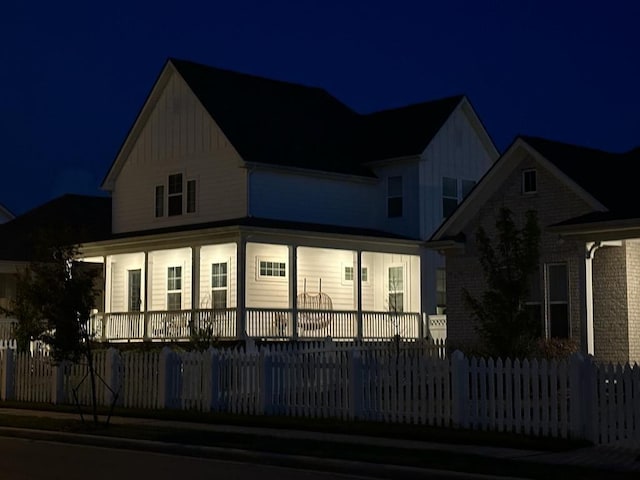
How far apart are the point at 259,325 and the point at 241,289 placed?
1.20 metres

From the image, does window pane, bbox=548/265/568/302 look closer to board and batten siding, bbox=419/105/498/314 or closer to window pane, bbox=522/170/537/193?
window pane, bbox=522/170/537/193

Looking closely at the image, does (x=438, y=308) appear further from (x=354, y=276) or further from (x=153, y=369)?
(x=153, y=369)

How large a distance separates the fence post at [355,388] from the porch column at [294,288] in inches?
522

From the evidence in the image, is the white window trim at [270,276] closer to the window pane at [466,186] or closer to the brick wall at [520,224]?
the window pane at [466,186]

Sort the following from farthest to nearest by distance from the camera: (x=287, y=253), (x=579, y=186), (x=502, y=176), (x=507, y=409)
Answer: (x=287, y=253), (x=502, y=176), (x=579, y=186), (x=507, y=409)

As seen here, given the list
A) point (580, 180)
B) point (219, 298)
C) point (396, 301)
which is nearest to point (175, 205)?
point (219, 298)

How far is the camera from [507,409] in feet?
59.4

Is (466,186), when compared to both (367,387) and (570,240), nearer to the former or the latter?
(570,240)

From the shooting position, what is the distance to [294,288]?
34031mm

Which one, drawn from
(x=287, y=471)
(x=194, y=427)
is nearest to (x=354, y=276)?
(x=194, y=427)

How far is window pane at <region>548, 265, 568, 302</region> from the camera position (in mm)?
27719

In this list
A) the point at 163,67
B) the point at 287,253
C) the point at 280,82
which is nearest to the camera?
the point at 287,253

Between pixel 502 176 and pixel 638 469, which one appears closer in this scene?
pixel 638 469

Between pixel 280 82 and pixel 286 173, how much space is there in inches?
268
